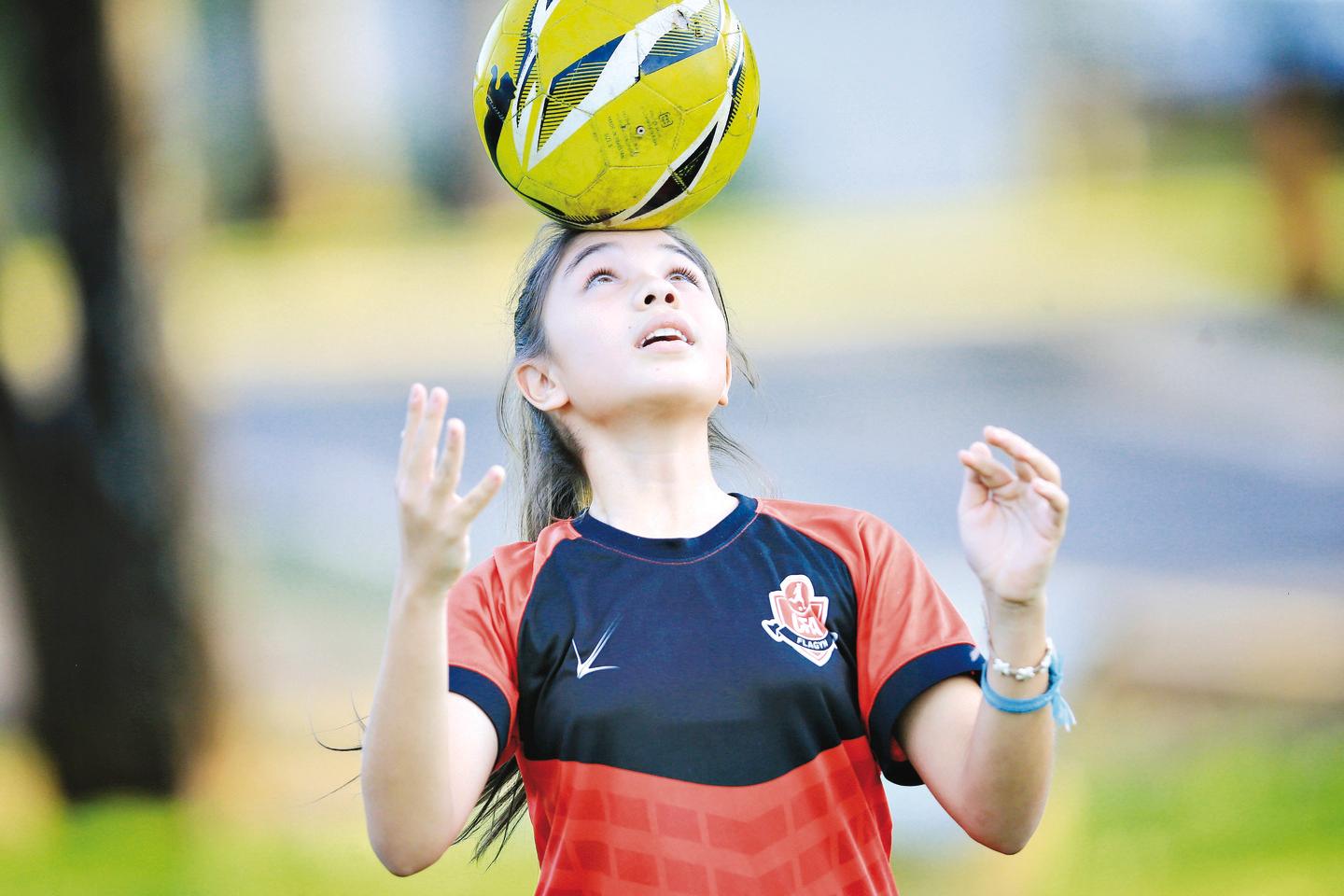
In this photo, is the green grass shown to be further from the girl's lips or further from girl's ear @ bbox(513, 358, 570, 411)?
the girl's lips

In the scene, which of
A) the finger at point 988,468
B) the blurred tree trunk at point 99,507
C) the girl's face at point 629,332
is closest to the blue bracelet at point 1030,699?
the finger at point 988,468

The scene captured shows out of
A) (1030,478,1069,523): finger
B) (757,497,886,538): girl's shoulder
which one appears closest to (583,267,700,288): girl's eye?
(757,497,886,538): girl's shoulder

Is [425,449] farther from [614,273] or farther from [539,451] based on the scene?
[539,451]

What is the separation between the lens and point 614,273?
7.50ft

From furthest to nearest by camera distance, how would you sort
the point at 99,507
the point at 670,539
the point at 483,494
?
the point at 99,507 < the point at 670,539 < the point at 483,494

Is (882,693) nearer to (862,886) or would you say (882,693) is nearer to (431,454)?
(862,886)

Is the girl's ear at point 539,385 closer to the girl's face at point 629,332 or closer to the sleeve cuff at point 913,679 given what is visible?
the girl's face at point 629,332

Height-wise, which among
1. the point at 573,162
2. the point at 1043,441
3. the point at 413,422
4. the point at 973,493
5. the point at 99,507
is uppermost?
the point at 573,162

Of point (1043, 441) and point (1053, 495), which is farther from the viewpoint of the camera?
point (1043, 441)

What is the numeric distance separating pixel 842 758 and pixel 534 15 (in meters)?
1.26

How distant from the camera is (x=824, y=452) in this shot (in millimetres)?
5379

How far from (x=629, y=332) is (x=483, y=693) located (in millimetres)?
592

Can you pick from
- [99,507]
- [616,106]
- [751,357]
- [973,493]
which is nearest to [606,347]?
[616,106]

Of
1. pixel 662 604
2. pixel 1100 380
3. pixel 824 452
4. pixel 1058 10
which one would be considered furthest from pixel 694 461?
pixel 1058 10
